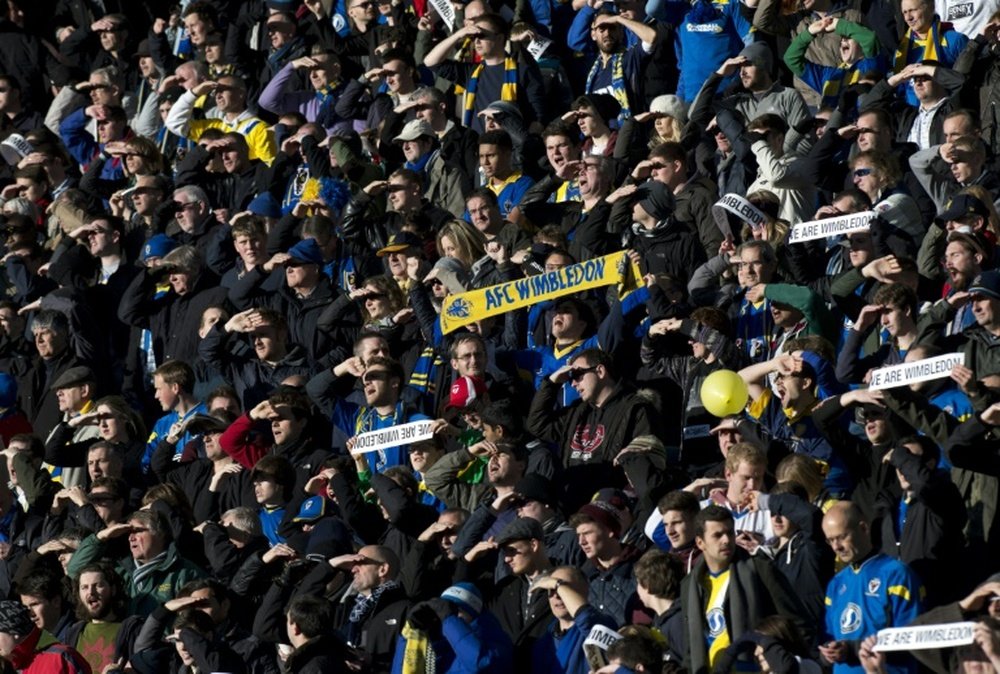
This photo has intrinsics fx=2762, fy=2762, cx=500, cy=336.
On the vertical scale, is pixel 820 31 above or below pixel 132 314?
above

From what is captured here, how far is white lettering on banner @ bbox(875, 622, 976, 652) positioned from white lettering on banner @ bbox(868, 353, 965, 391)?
5.65 ft

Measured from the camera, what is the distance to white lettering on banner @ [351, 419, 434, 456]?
1409 centimetres

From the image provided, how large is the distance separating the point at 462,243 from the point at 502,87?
2470mm

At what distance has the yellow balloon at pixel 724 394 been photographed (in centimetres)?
1308

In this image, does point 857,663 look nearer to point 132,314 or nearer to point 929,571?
point 929,571

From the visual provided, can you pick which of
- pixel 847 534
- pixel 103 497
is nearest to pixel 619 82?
pixel 103 497

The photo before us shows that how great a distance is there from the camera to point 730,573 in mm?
11398

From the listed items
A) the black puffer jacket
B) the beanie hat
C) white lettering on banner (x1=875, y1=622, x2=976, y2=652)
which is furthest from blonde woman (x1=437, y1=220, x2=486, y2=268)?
white lettering on banner (x1=875, y1=622, x2=976, y2=652)

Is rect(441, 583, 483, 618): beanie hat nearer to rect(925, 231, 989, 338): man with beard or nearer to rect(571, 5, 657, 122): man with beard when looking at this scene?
rect(925, 231, 989, 338): man with beard

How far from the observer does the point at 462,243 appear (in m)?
15.8

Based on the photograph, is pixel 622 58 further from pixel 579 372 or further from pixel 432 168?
pixel 579 372

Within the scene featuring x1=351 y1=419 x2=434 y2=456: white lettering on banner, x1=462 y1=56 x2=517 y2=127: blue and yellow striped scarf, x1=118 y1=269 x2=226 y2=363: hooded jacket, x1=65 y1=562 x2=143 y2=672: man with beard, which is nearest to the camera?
x1=65 y1=562 x2=143 y2=672: man with beard

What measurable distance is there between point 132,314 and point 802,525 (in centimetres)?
652

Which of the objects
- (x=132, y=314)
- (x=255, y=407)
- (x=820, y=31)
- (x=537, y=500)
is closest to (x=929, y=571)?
(x=537, y=500)
